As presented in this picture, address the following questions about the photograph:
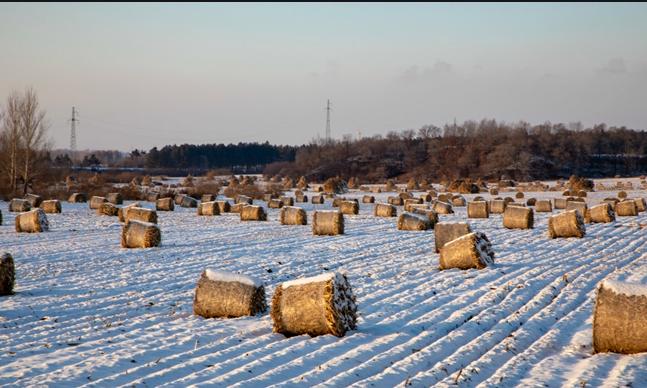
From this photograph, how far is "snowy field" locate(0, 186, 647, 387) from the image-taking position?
635 cm

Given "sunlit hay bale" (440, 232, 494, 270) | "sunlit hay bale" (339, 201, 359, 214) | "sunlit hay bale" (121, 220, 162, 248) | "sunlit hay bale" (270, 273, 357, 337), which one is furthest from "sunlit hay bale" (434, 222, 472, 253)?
"sunlit hay bale" (339, 201, 359, 214)

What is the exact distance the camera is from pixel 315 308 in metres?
7.82

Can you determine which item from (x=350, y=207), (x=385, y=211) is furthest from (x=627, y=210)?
(x=350, y=207)

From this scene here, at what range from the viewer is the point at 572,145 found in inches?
3287

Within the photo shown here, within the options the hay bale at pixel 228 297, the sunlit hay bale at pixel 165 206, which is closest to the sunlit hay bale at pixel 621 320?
the hay bale at pixel 228 297

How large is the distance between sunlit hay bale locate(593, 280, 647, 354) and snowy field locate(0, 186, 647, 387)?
16 cm

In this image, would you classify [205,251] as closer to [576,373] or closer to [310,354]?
[310,354]

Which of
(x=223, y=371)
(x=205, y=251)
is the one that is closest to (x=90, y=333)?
(x=223, y=371)

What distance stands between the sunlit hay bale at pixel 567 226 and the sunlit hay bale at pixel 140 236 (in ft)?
34.8

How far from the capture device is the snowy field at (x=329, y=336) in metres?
6.35

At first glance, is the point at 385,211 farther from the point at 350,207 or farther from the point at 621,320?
the point at 621,320

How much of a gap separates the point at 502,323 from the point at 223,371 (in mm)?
3653

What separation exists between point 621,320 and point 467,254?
19.1 feet

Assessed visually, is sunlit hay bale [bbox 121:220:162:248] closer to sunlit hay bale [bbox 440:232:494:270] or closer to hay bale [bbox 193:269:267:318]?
sunlit hay bale [bbox 440:232:494:270]
